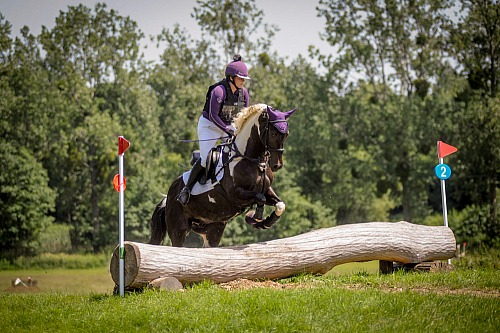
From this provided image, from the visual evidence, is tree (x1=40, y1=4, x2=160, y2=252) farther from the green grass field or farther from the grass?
the green grass field

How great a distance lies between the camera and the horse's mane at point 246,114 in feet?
32.1

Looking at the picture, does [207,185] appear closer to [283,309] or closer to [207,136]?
[207,136]

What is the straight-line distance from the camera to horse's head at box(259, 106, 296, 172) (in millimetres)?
9297

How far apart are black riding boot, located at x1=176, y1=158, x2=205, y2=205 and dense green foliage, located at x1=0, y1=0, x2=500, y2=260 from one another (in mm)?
21630

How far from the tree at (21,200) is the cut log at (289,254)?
24204 millimetres

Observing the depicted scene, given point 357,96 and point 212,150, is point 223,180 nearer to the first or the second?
point 212,150

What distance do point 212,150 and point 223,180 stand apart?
1.83ft

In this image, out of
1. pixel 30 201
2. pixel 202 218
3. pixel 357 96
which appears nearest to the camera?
pixel 202 218

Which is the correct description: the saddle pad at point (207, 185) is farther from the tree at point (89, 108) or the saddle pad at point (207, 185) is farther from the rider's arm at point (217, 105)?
the tree at point (89, 108)

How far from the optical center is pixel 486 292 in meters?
9.02

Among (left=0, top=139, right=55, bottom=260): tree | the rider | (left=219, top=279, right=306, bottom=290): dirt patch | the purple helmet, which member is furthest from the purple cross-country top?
(left=0, top=139, right=55, bottom=260): tree

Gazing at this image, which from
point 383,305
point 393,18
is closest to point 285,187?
point 393,18

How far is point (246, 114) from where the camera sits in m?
9.98

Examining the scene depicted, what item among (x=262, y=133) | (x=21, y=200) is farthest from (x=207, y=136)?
(x=21, y=200)
